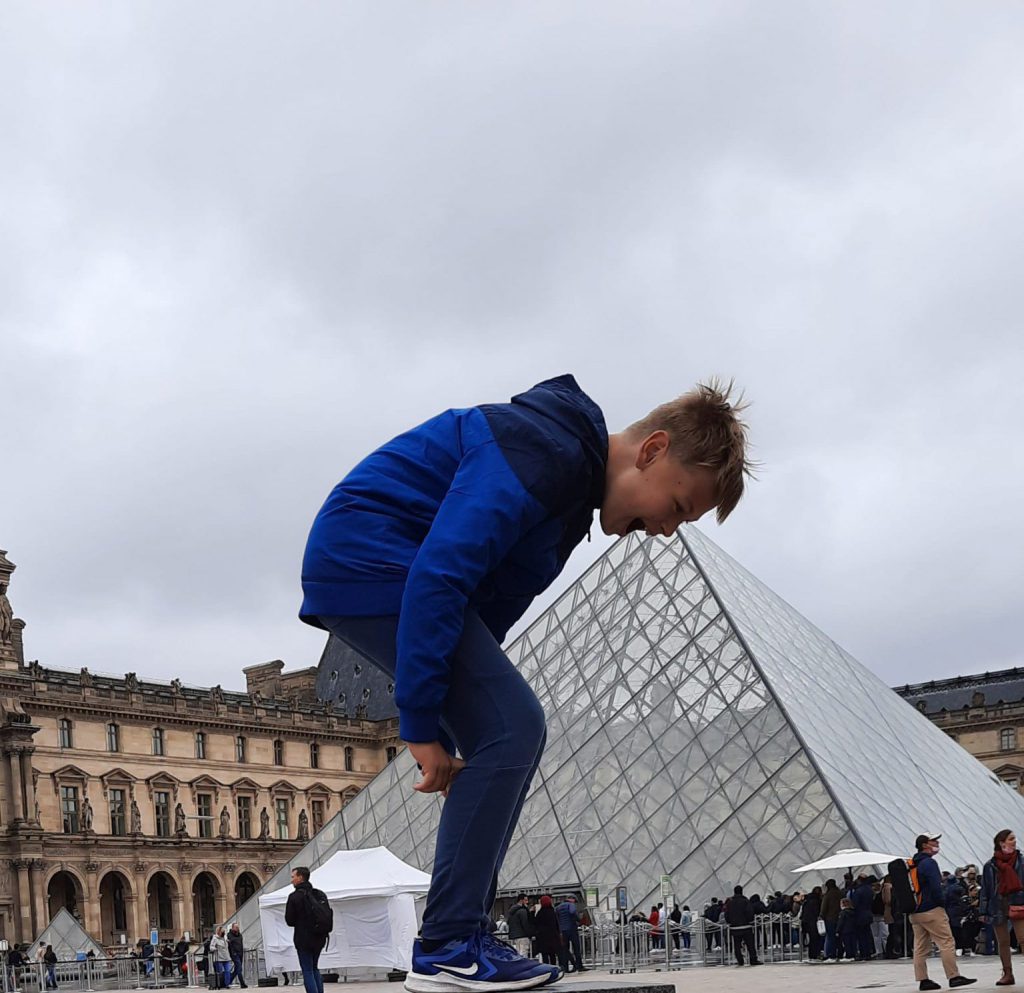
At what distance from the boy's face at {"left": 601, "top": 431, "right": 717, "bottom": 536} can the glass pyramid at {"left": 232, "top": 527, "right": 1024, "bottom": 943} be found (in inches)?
898

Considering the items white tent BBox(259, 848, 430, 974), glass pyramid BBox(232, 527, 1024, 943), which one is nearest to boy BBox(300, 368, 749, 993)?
white tent BBox(259, 848, 430, 974)

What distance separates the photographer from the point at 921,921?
13.0 meters

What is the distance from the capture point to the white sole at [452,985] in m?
3.62

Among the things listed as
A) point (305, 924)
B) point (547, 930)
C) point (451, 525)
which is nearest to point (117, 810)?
point (547, 930)

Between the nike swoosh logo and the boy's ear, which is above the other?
the boy's ear

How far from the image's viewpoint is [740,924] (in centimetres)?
2266

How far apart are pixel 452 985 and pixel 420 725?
1.90 ft

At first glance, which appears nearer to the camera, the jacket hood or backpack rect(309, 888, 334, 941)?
the jacket hood

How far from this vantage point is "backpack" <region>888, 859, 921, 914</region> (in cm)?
1306

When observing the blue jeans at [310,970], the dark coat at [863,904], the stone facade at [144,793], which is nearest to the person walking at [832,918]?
the dark coat at [863,904]

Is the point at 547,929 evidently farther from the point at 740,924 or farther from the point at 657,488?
the point at 657,488

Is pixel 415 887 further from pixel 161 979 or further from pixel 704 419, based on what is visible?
pixel 704 419

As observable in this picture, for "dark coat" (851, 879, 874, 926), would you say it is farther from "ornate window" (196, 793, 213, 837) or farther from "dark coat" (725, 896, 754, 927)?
"ornate window" (196, 793, 213, 837)

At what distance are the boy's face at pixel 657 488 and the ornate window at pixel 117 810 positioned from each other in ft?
198
